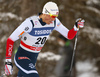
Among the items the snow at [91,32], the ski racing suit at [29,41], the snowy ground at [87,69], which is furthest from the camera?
the snowy ground at [87,69]

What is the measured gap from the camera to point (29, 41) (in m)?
3.53

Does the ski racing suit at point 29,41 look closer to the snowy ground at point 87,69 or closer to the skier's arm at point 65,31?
the skier's arm at point 65,31

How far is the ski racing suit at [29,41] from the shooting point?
329cm

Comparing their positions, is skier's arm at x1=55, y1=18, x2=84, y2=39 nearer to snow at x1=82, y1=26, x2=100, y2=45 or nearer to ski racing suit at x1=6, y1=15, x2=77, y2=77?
ski racing suit at x1=6, y1=15, x2=77, y2=77

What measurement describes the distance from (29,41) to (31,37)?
10 cm

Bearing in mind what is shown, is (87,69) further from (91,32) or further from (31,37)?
(31,37)

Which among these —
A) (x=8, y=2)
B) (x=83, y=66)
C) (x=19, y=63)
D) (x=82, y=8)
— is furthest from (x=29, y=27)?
(x=83, y=66)

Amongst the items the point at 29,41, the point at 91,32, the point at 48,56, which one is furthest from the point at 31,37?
the point at 91,32

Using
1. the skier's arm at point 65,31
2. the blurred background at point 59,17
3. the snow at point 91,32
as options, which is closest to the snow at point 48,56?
the blurred background at point 59,17

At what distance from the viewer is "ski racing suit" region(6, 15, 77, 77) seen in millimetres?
3287

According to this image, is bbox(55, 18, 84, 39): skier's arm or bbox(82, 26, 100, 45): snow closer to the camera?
bbox(55, 18, 84, 39): skier's arm

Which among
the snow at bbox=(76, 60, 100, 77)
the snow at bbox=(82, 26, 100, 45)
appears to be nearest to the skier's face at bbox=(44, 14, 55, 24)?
the snow at bbox=(82, 26, 100, 45)

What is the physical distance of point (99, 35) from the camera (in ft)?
24.8

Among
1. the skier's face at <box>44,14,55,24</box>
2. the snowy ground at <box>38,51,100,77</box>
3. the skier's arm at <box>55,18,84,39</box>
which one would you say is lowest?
the snowy ground at <box>38,51,100,77</box>
